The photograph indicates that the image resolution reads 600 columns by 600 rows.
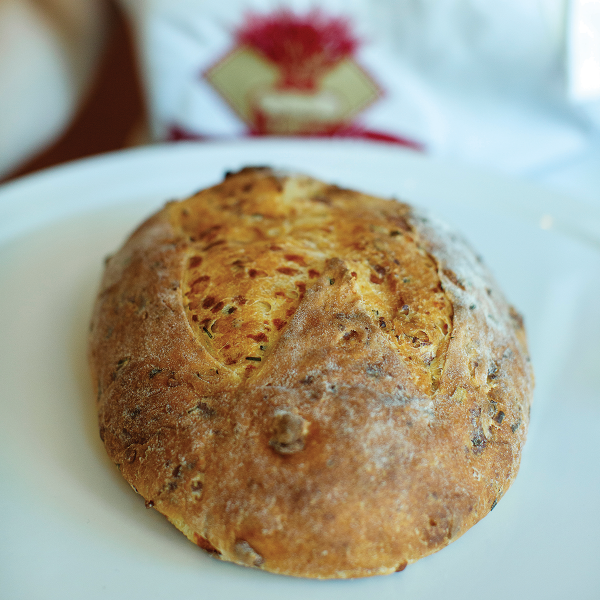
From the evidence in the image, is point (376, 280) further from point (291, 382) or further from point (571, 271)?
point (571, 271)

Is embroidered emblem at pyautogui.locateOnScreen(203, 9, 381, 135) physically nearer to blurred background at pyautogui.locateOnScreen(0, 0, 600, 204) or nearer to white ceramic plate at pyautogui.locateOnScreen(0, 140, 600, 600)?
blurred background at pyautogui.locateOnScreen(0, 0, 600, 204)

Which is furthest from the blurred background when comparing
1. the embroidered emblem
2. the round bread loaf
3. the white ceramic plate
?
the round bread loaf

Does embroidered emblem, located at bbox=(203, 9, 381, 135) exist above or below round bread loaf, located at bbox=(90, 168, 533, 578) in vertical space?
below

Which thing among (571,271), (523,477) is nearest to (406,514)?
(523,477)

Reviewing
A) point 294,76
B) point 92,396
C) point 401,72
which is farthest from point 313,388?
point 401,72

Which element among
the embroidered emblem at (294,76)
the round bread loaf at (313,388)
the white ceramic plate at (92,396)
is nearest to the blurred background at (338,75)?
the embroidered emblem at (294,76)

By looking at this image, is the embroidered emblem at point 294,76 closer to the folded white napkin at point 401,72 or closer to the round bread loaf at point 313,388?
the folded white napkin at point 401,72

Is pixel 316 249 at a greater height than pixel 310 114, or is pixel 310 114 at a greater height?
pixel 316 249
